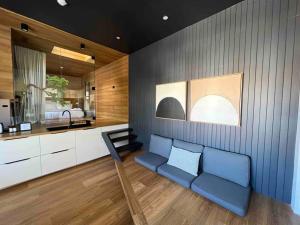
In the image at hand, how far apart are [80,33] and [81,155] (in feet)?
8.22

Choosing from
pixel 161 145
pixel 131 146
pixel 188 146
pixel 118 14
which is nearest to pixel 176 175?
pixel 188 146

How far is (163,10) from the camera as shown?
2.12 meters

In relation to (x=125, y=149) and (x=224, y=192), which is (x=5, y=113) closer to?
(x=125, y=149)

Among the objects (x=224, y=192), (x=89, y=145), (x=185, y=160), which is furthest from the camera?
(x=89, y=145)

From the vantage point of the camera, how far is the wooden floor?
156cm

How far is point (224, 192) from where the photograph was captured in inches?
68.3

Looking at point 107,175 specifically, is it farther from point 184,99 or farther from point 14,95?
point 14,95

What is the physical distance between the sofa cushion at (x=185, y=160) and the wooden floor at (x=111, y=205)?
311 millimetres

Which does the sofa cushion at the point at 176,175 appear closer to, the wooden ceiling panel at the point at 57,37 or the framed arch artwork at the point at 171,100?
the framed arch artwork at the point at 171,100

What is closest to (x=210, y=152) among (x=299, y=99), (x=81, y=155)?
(x=299, y=99)

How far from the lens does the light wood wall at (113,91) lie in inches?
162

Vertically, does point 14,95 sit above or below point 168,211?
above

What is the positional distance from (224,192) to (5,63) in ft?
13.2

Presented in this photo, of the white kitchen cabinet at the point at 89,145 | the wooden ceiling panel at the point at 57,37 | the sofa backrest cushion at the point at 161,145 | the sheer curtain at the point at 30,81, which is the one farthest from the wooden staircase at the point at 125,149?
the wooden ceiling panel at the point at 57,37
